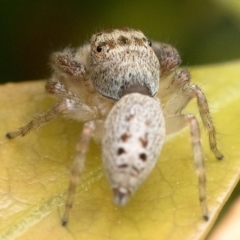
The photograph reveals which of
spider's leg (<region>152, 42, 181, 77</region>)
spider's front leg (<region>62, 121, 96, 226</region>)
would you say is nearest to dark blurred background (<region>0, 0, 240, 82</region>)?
spider's leg (<region>152, 42, 181, 77</region>)

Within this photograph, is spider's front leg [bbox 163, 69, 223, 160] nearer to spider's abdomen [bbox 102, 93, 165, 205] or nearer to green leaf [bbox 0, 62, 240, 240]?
green leaf [bbox 0, 62, 240, 240]

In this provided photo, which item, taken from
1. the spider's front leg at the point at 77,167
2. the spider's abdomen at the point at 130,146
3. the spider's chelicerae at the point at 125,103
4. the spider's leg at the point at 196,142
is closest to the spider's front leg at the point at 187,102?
the spider's chelicerae at the point at 125,103

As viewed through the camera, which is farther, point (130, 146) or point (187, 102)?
point (187, 102)

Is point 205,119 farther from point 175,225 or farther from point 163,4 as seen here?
point 163,4

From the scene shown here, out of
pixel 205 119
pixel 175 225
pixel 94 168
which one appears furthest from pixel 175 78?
pixel 175 225

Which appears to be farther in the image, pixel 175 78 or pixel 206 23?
pixel 206 23

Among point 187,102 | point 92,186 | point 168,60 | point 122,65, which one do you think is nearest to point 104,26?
point 168,60

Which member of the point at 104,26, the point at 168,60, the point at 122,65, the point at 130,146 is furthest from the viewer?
the point at 104,26

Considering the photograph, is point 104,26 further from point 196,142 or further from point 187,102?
point 196,142

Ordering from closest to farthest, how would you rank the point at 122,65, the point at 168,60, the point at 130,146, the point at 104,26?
the point at 130,146, the point at 122,65, the point at 168,60, the point at 104,26
